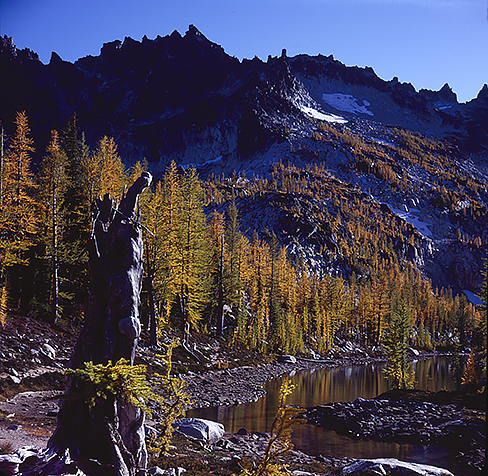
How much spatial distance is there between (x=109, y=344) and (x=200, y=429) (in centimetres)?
1162

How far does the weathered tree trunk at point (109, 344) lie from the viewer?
7.91 metres

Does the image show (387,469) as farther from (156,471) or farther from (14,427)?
(14,427)

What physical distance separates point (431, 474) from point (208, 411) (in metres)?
14.2

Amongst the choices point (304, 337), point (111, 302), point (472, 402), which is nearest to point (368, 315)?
point (304, 337)

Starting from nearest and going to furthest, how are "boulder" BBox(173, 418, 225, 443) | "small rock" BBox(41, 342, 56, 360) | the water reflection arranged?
"boulder" BBox(173, 418, 225, 443)
the water reflection
"small rock" BBox(41, 342, 56, 360)

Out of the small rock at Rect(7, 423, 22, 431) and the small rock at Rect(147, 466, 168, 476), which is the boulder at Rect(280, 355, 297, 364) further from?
the small rock at Rect(147, 466, 168, 476)

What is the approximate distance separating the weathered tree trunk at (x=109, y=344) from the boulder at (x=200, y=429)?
9.48 m

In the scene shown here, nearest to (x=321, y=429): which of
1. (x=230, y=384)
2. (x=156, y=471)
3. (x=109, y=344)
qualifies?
(x=230, y=384)

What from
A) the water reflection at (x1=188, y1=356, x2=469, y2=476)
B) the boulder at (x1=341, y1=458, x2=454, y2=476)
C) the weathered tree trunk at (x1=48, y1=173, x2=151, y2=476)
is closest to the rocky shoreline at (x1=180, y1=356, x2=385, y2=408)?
the water reflection at (x1=188, y1=356, x2=469, y2=476)

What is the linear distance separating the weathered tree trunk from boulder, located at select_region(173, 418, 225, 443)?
9476 mm

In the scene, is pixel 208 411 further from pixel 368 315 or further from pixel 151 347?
pixel 368 315

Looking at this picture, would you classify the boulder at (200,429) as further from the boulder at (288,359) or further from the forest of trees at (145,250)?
the boulder at (288,359)

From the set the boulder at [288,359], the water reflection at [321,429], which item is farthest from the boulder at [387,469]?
the boulder at [288,359]

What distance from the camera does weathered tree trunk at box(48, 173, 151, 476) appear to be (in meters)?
7.91
